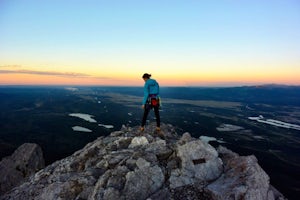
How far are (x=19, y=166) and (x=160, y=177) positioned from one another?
39.9m

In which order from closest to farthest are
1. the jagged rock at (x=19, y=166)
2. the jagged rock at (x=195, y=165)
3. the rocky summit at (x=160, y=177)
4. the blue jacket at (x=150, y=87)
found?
the rocky summit at (x=160, y=177) < the jagged rock at (x=195, y=165) < the blue jacket at (x=150, y=87) < the jagged rock at (x=19, y=166)

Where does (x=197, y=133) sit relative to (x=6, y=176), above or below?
below

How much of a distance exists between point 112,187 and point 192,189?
4.77 m

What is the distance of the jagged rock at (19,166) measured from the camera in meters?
39.3

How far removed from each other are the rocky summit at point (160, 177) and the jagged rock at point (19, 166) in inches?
951

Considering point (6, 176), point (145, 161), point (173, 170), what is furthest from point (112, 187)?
point (6, 176)

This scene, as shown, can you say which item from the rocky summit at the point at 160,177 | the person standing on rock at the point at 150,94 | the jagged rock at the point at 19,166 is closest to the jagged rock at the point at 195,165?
the rocky summit at the point at 160,177

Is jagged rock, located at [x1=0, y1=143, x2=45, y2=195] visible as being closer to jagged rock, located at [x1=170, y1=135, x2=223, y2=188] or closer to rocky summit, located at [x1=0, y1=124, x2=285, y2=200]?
rocky summit, located at [x1=0, y1=124, x2=285, y2=200]

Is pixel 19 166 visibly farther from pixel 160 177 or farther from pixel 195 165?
pixel 195 165

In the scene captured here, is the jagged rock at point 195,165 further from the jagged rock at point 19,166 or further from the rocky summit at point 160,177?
the jagged rock at point 19,166

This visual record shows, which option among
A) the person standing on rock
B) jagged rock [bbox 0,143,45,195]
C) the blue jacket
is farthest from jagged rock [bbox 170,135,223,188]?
jagged rock [bbox 0,143,45,195]

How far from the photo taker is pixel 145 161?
15695 mm

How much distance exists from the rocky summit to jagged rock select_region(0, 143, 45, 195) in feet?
79.3

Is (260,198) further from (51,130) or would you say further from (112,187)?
(51,130)
